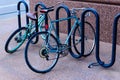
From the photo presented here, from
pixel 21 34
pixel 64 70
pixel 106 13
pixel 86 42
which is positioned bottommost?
pixel 64 70

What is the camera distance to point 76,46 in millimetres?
4508

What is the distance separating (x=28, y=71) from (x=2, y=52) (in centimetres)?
96

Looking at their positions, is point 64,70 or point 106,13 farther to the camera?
point 106,13

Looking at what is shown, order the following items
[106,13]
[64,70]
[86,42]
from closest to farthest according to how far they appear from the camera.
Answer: [64,70]
[86,42]
[106,13]

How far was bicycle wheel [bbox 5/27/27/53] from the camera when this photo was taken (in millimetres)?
4426

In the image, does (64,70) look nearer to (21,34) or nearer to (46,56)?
(46,56)

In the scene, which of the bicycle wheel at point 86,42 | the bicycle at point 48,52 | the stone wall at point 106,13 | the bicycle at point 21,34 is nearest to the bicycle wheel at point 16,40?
the bicycle at point 21,34

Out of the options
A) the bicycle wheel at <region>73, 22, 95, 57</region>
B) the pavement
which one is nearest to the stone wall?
the bicycle wheel at <region>73, 22, 95, 57</region>

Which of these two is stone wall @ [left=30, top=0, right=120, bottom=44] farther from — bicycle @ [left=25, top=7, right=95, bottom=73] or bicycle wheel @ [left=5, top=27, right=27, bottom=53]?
bicycle wheel @ [left=5, top=27, right=27, bottom=53]

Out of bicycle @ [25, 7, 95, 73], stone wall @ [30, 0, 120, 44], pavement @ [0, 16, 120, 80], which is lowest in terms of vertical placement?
pavement @ [0, 16, 120, 80]

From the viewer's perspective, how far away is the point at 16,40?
15.5ft

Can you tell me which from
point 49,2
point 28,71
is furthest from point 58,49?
point 49,2

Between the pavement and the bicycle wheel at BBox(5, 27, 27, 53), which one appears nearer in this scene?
the pavement

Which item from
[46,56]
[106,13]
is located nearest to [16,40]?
[46,56]
